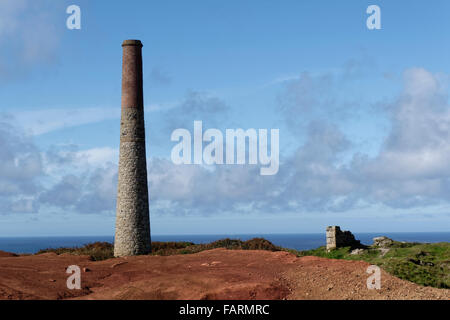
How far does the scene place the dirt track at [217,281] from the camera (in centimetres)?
1482

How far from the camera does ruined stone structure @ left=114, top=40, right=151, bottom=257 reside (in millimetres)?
27547

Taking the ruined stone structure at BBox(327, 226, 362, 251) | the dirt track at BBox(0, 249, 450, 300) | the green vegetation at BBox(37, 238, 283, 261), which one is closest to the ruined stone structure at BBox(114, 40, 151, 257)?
the green vegetation at BBox(37, 238, 283, 261)

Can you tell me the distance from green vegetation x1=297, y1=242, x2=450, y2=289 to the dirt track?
2.86m

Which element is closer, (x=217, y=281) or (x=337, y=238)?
(x=217, y=281)

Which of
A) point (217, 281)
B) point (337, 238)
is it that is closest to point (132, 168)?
point (217, 281)

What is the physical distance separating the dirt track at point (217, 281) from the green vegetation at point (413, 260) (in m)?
2.86

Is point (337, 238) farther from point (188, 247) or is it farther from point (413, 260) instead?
point (188, 247)

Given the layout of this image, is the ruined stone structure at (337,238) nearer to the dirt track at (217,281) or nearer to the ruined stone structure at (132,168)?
the dirt track at (217,281)

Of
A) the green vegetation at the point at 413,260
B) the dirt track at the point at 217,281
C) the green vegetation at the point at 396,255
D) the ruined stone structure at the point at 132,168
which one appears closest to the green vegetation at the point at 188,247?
the green vegetation at the point at 396,255

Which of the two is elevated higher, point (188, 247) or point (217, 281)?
point (217, 281)

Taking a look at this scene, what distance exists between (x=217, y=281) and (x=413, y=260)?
42.8 ft

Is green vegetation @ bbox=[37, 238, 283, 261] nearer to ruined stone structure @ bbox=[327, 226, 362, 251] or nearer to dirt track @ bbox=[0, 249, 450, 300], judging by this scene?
ruined stone structure @ bbox=[327, 226, 362, 251]

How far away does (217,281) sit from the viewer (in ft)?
52.3

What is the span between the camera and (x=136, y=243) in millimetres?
27516
